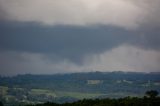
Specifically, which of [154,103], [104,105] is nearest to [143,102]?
[154,103]

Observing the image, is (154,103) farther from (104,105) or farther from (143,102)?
(104,105)

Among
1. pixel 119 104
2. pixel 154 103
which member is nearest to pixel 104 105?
pixel 119 104

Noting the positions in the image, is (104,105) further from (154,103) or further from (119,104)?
(154,103)
